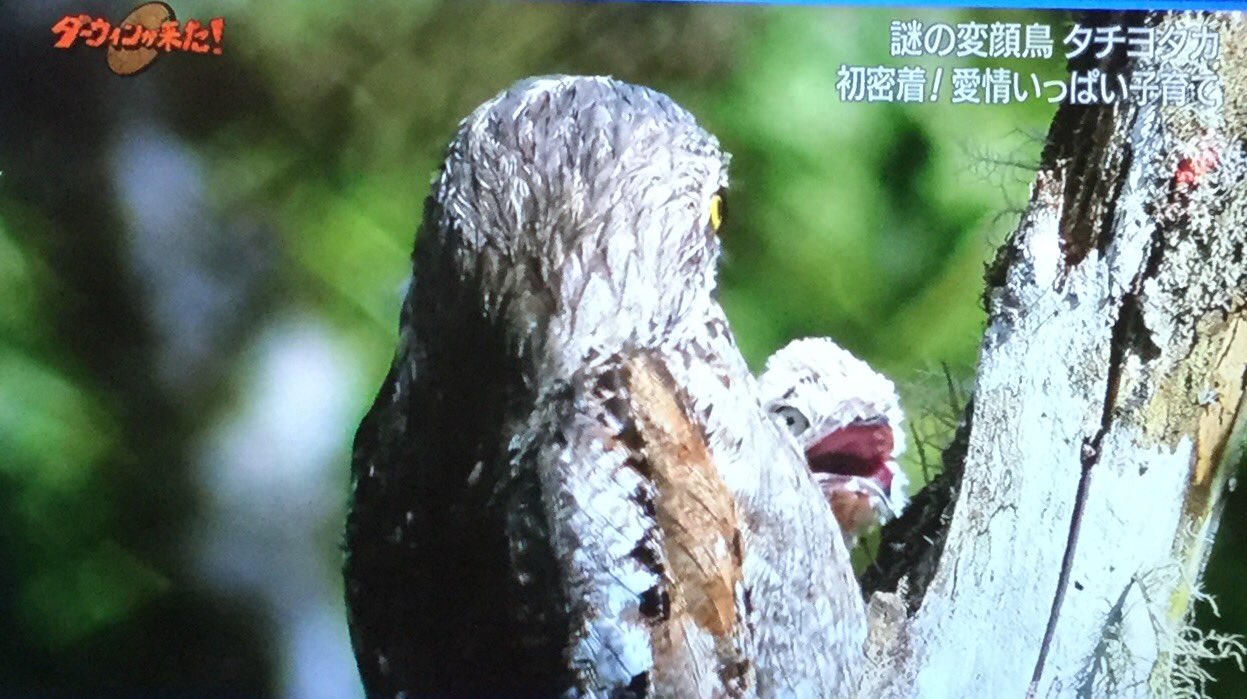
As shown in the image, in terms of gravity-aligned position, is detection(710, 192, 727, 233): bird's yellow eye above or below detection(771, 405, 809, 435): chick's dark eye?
above

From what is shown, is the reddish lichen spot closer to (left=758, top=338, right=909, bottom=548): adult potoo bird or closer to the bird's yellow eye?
(left=758, top=338, right=909, bottom=548): adult potoo bird

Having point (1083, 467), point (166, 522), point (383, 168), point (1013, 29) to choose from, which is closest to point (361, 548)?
point (166, 522)

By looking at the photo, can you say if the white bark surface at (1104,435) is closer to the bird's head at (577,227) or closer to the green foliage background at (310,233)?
the green foliage background at (310,233)

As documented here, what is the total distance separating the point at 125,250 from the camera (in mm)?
1247

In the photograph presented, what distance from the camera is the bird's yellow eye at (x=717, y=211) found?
1.22 m

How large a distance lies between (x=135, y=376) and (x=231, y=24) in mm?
443

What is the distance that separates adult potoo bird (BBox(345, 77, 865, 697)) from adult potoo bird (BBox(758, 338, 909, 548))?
41 mm

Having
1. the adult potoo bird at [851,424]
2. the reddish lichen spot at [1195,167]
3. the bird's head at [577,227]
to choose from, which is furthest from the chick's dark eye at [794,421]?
the reddish lichen spot at [1195,167]

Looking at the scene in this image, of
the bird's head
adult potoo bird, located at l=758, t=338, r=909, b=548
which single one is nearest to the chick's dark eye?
adult potoo bird, located at l=758, t=338, r=909, b=548

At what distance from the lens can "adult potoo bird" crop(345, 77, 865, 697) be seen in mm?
1130

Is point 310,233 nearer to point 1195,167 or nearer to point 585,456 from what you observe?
point 585,456

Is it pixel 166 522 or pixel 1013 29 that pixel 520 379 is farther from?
pixel 1013 29

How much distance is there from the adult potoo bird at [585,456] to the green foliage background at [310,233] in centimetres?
7

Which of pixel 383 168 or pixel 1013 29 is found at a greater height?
pixel 1013 29
